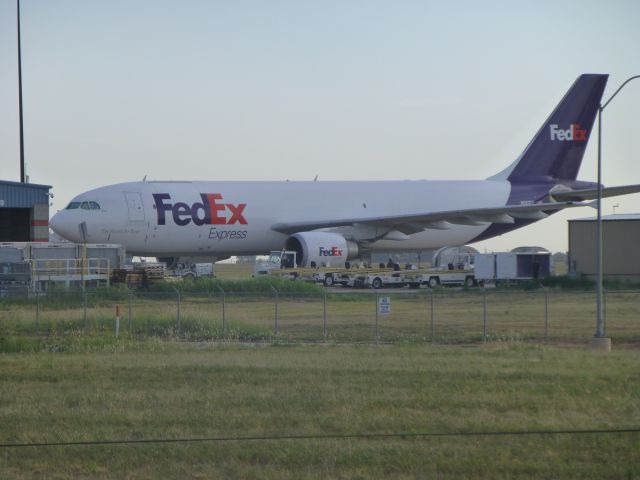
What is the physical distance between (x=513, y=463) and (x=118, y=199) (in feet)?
126

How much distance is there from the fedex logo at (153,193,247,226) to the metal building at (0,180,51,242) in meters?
5.03

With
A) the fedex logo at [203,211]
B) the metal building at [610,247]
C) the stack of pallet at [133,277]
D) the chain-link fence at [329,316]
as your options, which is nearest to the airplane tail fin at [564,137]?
the metal building at [610,247]

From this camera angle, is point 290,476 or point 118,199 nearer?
point 290,476

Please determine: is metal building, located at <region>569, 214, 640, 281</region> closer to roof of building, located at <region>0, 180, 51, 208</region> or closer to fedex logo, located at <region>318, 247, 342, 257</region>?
fedex logo, located at <region>318, 247, 342, 257</region>

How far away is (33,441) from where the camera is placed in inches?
540

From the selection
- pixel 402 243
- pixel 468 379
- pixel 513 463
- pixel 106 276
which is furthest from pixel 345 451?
pixel 402 243

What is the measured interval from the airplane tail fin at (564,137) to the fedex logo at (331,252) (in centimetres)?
1282

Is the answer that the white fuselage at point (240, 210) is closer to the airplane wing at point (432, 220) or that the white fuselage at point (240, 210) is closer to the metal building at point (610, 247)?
the airplane wing at point (432, 220)

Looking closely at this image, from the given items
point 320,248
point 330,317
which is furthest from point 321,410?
point 320,248

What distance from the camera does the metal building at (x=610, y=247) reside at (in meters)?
53.8

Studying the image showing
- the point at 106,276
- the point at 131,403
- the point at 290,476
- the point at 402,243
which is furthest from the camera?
the point at 402,243

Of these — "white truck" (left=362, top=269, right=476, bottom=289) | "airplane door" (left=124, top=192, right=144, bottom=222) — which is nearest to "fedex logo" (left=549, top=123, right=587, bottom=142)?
"white truck" (left=362, top=269, right=476, bottom=289)

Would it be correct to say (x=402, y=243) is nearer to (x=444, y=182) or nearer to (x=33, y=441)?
(x=444, y=182)

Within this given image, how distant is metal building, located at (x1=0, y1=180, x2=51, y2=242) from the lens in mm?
46188
